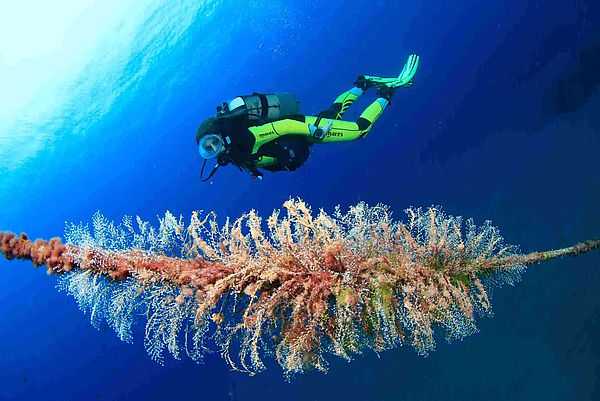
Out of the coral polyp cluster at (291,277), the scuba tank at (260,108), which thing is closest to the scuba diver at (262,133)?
the scuba tank at (260,108)

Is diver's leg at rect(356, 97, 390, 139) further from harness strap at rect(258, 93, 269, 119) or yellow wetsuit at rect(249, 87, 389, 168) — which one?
harness strap at rect(258, 93, 269, 119)

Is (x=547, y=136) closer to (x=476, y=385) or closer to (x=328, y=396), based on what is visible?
(x=476, y=385)

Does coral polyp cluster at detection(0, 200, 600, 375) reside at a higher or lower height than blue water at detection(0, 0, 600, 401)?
lower

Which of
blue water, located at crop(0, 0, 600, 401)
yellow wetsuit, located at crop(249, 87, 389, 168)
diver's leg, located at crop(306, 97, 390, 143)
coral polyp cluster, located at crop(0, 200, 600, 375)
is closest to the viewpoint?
coral polyp cluster, located at crop(0, 200, 600, 375)

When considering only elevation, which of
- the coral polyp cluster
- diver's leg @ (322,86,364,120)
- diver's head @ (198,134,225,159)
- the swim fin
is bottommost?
the coral polyp cluster

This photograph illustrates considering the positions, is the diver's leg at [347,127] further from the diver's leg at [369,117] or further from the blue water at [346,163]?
the blue water at [346,163]

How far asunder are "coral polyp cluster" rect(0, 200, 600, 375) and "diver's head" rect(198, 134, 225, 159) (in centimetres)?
290

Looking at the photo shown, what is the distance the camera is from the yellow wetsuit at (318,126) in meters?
6.97

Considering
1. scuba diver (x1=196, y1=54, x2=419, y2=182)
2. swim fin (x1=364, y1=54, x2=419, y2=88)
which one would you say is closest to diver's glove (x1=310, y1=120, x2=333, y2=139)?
scuba diver (x1=196, y1=54, x2=419, y2=182)

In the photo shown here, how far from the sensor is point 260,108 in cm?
705

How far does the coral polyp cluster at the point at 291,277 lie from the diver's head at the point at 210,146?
2902 mm

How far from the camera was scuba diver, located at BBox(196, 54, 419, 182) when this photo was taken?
633cm

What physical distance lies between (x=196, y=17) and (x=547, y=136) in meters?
31.4

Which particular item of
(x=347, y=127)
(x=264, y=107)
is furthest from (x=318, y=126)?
(x=264, y=107)
